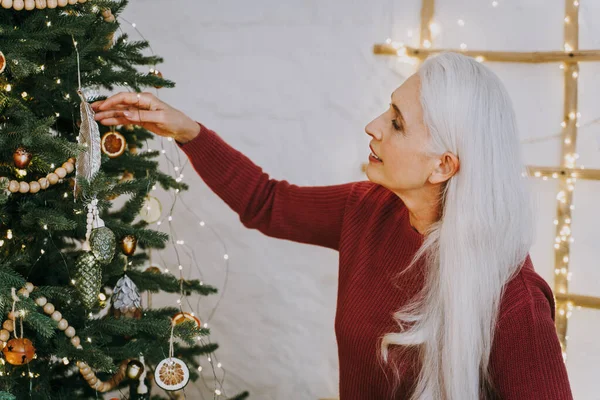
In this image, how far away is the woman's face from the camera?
1.26 metres

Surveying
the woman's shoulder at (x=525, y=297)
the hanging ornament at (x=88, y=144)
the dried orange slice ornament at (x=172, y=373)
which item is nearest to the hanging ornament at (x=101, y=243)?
the hanging ornament at (x=88, y=144)

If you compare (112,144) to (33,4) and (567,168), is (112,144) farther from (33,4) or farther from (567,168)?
(567,168)

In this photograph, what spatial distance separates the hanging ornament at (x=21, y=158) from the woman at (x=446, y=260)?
0.63 feet

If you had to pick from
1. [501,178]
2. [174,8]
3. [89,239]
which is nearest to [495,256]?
[501,178]

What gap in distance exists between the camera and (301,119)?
2250mm

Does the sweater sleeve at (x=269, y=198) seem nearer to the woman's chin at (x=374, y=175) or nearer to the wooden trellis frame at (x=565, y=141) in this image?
the woman's chin at (x=374, y=175)

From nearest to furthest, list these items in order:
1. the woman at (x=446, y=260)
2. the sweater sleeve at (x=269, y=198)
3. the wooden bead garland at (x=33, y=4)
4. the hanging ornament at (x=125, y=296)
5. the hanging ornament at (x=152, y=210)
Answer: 1. the wooden bead garland at (x=33, y=4)
2. the woman at (x=446, y=260)
3. the hanging ornament at (x=125, y=296)
4. the sweater sleeve at (x=269, y=198)
5. the hanging ornament at (x=152, y=210)

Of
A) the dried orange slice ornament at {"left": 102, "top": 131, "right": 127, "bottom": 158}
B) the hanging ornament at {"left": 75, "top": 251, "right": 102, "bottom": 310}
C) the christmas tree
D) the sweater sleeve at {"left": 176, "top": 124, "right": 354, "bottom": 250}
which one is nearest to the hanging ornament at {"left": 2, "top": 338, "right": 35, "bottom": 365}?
the christmas tree

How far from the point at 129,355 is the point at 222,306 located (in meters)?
1.04

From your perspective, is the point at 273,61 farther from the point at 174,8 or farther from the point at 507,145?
the point at 507,145

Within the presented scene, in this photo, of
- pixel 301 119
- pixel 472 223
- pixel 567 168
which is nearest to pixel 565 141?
pixel 567 168

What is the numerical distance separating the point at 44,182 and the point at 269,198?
556mm

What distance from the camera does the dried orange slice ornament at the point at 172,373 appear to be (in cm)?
133

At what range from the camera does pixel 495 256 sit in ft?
3.99
